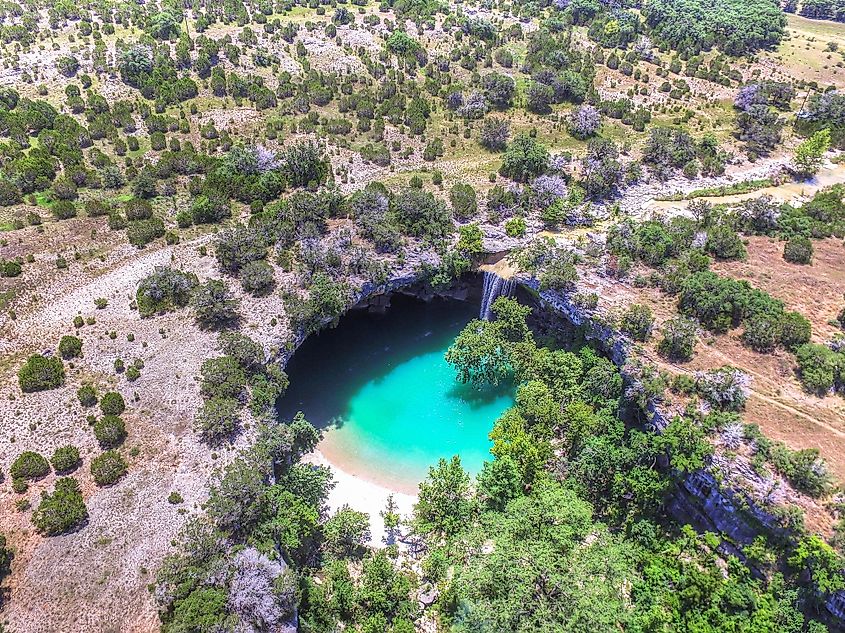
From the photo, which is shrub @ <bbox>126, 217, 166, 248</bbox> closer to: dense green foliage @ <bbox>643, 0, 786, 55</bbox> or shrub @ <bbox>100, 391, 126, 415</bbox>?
shrub @ <bbox>100, 391, 126, 415</bbox>

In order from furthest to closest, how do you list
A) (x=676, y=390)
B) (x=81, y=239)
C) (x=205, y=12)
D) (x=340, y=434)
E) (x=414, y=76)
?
1. (x=205, y=12)
2. (x=414, y=76)
3. (x=81, y=239)
4. (x=340, y=434)
5. (x=676, y=390)

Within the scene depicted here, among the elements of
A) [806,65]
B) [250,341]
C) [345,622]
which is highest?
[806,65]

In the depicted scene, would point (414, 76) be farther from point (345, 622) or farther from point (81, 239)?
point (345, 622)

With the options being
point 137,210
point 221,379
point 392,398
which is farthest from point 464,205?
point 137,210

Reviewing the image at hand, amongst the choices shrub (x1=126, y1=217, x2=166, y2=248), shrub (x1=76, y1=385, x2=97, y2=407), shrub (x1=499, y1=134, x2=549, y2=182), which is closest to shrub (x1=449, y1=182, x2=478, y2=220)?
shrub (x1=499, y1=134, x2=549, y2=182)

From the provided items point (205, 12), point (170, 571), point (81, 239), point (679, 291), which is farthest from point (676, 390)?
point (205, 12)
